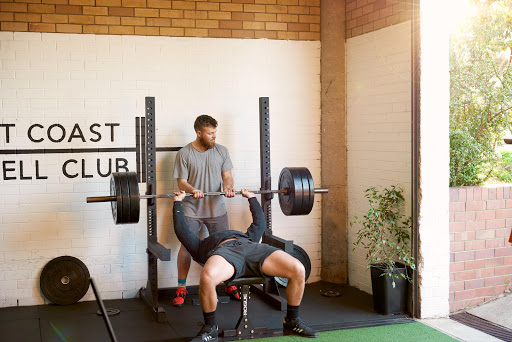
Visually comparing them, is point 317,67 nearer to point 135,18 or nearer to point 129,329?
point 135,18

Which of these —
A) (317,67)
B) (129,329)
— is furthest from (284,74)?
(129,329)

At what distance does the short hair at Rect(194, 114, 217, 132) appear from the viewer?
4938mm

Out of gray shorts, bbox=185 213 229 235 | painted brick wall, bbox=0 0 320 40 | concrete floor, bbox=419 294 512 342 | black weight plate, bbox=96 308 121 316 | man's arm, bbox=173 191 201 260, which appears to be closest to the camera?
concrete floor, bbox=419 294 512 342

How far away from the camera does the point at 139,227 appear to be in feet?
17.4

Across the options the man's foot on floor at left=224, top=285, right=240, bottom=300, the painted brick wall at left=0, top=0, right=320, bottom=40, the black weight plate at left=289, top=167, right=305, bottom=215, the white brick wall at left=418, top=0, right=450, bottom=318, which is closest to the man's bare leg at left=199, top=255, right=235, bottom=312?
the black weight plate at left=289, top=167, right=305, bottom=215

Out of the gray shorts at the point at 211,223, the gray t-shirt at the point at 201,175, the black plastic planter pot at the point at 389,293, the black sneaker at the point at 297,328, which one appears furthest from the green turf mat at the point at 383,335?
the gray t-shirt at the point at 201,175

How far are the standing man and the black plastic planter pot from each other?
4.01ft

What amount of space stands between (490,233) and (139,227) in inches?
116

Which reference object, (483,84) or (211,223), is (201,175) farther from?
(483,84)

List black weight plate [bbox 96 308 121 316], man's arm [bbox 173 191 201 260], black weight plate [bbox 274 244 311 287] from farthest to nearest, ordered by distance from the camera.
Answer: black weight plate [bbox 274 244 311 287], black weight plate [bbox 96 308 121 316], man's arm [bbox 173 191 201 260]

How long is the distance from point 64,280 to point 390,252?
2716 millimetres

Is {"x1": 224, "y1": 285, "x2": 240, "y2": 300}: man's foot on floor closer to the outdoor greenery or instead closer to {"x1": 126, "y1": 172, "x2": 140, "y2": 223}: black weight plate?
{"x1": 126, "y1": 172, "x2": 140, "y2": 223}: black weight plate

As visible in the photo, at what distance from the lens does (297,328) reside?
423 centimetres

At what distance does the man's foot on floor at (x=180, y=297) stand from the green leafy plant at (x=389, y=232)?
151 centimetres
